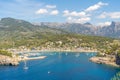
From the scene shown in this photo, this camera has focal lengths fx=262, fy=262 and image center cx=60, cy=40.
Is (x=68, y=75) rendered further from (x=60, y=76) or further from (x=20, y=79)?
(x=20, y=79)

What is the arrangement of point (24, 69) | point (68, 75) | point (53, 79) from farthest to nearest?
point (24, 69), point (68, 75), point (53, 79)

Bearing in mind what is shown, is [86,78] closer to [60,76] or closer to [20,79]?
[60,76]

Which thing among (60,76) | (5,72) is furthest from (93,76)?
(5,72)

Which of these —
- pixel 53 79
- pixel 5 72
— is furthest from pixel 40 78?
pixel 5 72

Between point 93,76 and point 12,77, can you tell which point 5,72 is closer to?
point 12,77

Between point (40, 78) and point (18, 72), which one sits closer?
point (40, 78)

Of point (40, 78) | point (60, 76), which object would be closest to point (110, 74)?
point (60, 76)

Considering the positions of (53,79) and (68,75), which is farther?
(68,75)

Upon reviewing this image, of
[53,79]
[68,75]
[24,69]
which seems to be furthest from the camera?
[24,69]
